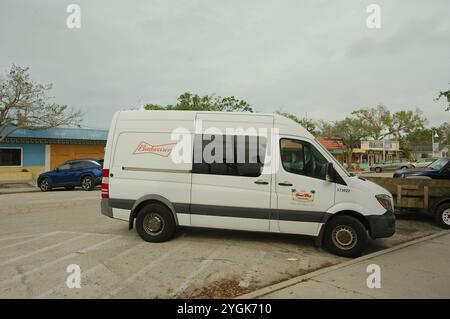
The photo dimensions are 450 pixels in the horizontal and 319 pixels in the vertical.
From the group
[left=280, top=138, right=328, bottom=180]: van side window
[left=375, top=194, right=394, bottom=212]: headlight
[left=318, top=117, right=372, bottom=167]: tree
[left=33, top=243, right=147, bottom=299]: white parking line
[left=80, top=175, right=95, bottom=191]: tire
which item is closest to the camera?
[left=33, top=243, right=147, bottom=299]: white parking line

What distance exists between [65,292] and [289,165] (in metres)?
3.92

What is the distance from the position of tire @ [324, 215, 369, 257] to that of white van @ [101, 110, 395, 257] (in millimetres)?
16

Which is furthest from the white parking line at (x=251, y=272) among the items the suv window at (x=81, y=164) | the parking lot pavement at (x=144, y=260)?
the suv window at (x=81, y=164)

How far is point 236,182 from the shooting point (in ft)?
19.2

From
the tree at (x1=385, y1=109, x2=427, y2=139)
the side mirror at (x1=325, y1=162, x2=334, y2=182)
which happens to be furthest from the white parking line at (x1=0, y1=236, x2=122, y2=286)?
the tree at (x1=385, y1=109, x2=427, y2=139)

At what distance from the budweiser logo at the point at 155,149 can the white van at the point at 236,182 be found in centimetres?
2

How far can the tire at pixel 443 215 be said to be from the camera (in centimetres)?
811

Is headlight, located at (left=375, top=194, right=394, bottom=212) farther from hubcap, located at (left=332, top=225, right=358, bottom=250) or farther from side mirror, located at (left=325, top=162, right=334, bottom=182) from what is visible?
side mirror, located at (left=325, top=162, right=334, bottom=182)

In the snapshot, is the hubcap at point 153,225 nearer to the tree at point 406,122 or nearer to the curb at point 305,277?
the curb at point 305,277

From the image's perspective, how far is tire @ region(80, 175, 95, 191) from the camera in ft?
56.4

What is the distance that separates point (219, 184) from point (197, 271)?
170 centimetres

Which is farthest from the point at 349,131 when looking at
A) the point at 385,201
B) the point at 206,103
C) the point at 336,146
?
the point at 385,201
